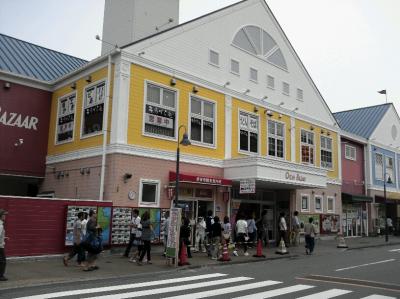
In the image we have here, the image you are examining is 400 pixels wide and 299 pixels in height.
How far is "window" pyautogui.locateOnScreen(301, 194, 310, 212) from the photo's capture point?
85.7ft

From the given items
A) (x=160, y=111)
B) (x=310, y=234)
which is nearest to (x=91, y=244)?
(x=160, y=111)

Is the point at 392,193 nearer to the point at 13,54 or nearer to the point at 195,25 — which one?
Answer: the point at 195,25

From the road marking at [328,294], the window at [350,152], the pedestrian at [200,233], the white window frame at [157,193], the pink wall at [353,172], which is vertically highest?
the window at [350,152]

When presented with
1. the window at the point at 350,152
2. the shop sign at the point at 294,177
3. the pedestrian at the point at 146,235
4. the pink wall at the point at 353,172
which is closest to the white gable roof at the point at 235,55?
the window at the point at 350,152

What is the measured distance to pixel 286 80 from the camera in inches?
1041

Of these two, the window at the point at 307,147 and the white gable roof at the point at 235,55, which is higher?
the white gable roof at the point at 235,55

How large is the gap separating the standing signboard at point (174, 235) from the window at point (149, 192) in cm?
323

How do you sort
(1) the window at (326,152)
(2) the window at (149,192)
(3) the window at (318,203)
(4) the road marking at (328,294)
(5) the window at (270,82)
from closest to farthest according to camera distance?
(4) the road marking at (328,294), (2) the window at (149,192), (5) the window at (270,82), (3) the window at (318,203), (1) the window at (326,152)

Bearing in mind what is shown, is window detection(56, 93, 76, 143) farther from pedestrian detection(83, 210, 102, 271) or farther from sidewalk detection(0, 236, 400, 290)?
pedestrian detection(83, 210, 102, 271)

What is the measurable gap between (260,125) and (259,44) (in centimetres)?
492

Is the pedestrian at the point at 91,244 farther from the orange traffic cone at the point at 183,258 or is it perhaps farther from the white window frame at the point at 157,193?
the white window frame at the point at 157,193

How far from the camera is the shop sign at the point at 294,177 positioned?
21.0 meters

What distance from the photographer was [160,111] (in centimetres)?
1859

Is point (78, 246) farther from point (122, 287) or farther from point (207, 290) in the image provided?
point (207, 290)
